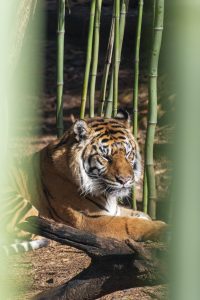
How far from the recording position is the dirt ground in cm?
365

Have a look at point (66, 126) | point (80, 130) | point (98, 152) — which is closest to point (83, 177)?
point (98, 152)

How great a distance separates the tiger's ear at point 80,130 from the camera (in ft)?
15.1

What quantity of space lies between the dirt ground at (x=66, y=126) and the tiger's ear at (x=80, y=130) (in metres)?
0.27

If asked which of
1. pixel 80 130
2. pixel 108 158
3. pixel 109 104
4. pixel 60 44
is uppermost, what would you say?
pixel 60 44

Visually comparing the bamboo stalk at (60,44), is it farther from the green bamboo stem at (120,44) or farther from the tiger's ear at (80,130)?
the green bamboo stem at (120,44)

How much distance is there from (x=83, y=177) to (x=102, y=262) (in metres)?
2.19

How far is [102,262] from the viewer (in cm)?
253

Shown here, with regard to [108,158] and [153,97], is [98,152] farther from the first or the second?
[153,97]

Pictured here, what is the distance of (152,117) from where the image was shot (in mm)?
4340

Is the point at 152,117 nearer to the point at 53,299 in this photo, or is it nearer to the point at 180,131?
the point at 53,299

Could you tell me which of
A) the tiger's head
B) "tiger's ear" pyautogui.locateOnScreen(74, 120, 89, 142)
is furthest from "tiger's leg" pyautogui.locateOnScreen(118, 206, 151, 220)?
"tiger's ear" pyautogui.locateOnScreen(74, 120, 89, 142)

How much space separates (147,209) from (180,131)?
12.9 ft

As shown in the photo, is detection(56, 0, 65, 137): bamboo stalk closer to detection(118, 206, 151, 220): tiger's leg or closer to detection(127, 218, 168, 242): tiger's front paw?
detection(118, 206, 151, 220): tiger's leg

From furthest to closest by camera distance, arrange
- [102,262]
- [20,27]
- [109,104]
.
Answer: [109,104], [20,27], [102,262]
